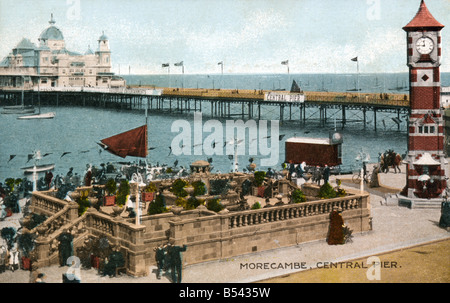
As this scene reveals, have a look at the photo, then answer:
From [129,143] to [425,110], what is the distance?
1479 cm

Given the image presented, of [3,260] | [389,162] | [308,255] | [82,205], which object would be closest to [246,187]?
[308,255]

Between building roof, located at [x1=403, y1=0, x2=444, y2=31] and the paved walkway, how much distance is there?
28.9 ft

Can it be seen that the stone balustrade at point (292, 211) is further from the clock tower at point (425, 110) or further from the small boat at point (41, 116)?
the small boat at point (41, 116)

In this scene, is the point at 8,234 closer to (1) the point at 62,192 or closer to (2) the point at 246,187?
(1) the point at 62,192

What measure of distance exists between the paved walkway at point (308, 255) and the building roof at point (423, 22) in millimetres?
8813

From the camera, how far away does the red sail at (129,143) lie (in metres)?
24.7

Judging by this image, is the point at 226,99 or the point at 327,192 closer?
the point at 327,192

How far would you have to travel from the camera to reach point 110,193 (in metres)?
30.2

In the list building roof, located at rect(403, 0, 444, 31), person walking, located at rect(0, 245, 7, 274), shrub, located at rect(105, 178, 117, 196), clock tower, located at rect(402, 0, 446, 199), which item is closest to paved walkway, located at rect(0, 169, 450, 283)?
person walking, located at rect(0, 245, 7, 274)

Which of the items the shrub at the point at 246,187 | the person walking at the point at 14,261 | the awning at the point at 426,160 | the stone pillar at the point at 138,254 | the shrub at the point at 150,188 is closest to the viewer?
the stone pillar at the point at 138,254

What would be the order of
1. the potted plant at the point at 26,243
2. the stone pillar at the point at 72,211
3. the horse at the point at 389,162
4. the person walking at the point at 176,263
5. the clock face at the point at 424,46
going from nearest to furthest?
the person walking at the point at 176,263 → the potted plant at the point at 26,243 → the stone pillar at the point at 72,211 → the clock face at the point at 424,46 → the horse at the point at 389,162

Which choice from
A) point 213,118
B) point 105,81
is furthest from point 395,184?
point 105,81

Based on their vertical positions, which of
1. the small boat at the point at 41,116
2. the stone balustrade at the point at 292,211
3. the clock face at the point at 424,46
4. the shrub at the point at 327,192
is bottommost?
the stone balustrade at the point at 292,211

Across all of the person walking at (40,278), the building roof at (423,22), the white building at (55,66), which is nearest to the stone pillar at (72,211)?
the person walking at (40,278)
